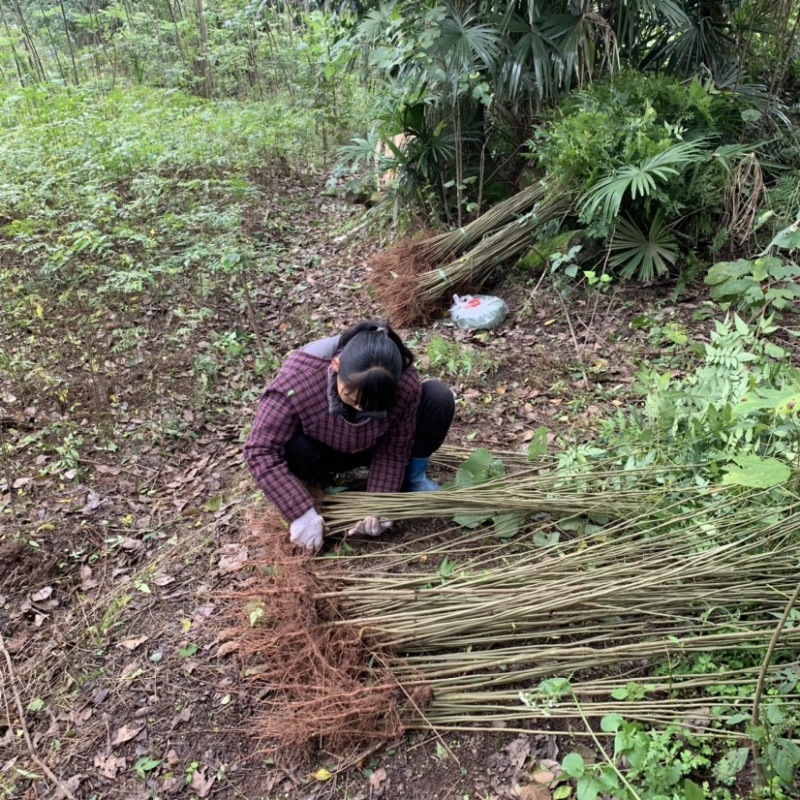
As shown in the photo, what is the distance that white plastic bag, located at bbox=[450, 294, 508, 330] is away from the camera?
4098 mm

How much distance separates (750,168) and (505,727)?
352 cm

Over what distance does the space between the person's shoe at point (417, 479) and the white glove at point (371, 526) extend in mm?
289

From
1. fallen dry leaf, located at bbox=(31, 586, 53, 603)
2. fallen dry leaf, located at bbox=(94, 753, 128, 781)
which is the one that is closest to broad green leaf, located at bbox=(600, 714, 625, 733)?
fallen dry leaf, located at bbox=(94, 753, 128, 781)

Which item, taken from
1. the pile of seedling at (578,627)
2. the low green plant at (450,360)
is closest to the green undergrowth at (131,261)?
the low green plant at (450,360)

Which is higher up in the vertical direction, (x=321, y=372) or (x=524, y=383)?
(x=321, y=372)

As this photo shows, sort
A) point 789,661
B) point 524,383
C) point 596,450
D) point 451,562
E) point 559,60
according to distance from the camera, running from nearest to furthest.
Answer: point 789,661
point 451,562
point 596,450
point 524,383
point 559,60

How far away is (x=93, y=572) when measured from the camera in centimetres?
264

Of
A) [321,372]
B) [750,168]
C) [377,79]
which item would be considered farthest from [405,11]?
[321,372]

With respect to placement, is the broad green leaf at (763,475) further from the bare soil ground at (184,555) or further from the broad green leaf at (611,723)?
the bare soil ground at (184,555)

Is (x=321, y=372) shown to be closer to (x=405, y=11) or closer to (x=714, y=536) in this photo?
(x=714, y=536)

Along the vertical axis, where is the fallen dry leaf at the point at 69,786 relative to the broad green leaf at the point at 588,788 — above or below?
below

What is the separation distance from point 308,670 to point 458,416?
168cm

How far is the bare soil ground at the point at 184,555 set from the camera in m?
1.79

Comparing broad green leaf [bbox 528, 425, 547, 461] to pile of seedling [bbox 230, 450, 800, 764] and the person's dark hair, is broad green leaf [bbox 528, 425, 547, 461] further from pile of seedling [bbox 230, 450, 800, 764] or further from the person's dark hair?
the person's dark hair
